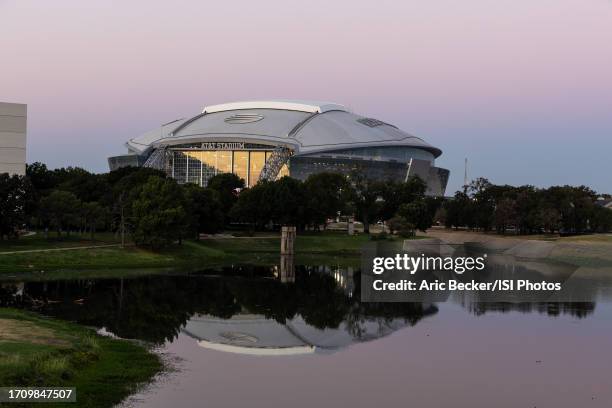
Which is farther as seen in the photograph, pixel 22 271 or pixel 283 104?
pixel 283 104

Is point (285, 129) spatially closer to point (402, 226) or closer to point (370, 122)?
point (370, 122)

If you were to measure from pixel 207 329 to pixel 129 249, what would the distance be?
36062mm

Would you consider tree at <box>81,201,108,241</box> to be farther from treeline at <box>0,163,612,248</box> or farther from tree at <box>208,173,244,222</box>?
tree at <box>208,173,244,222</box>

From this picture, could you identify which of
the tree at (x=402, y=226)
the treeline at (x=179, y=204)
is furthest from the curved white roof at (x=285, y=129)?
the tree at (x=402, y=226)

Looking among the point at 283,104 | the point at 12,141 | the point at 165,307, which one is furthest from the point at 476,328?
the point at 283,104

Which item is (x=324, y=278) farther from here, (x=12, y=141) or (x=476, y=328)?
(x=12, y=141)

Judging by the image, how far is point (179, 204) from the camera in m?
79.0

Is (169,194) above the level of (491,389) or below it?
above

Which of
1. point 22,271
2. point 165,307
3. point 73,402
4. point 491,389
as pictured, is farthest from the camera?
point 22,271

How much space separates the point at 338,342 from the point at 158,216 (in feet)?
135

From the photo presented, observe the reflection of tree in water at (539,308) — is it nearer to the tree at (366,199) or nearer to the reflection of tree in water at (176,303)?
the reflection of tree in water at (176,303)

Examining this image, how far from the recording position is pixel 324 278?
63.6 metres

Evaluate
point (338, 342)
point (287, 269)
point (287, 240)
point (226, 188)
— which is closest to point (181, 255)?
point (287, 269)

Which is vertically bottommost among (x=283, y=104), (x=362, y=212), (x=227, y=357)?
(x=227, y=357)
